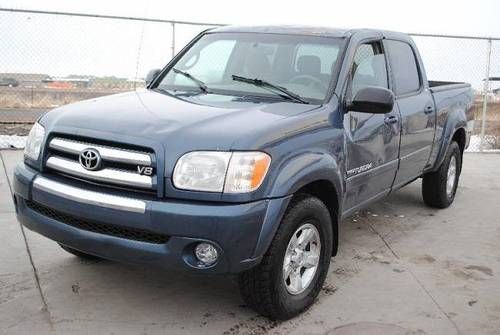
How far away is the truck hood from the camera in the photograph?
3164mm

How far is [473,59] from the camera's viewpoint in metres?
10.4

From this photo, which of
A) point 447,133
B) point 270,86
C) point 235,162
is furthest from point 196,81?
point 447,133

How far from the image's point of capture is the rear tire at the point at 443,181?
246 inches

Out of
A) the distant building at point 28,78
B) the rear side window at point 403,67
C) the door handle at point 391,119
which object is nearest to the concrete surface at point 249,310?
the door handle at point 391,119

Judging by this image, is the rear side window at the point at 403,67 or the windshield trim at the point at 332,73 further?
the rear side window at the point at 403,67

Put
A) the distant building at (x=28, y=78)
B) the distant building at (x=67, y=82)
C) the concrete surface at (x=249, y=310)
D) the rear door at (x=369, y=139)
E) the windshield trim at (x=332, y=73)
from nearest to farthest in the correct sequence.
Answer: the concrete surface at (x=249, y=310), the windshield trim at (x=332, y=73), the rear door at (x=369, y=139), the distant building at (x=28, y=78), the distant building at (x=67, y=82)

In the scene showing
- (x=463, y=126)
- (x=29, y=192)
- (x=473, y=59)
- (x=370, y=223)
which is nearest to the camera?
(x=29, y=192)

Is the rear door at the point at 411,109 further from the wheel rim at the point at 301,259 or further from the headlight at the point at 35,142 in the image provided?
the headlight at the point at 35,142

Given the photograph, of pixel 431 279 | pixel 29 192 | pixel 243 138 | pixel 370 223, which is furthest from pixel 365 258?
pixel 29 192

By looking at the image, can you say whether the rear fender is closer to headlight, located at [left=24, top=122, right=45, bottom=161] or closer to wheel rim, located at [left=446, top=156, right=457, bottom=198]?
wheel rim, located at [left=446, top=156, right=457, bottom=198]

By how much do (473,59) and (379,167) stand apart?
6.83m

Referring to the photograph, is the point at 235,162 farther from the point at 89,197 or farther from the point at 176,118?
the point at 89,197

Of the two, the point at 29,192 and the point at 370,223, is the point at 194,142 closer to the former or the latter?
the point at 29,192

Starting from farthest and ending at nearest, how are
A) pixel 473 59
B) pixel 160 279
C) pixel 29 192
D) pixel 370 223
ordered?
pixel 473 59 → pixel 370 223 → pixel 160 279 → pixel 29 192
